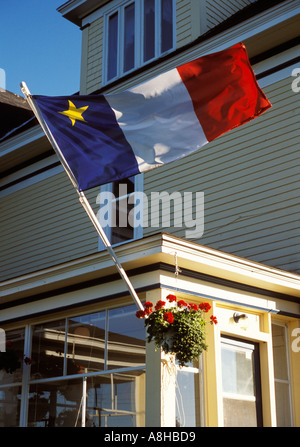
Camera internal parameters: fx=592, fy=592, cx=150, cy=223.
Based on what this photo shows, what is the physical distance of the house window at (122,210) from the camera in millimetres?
10734

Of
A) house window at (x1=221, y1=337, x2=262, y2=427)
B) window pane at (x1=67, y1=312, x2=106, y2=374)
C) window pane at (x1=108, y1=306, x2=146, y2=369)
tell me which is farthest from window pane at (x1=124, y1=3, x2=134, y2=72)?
house window at (x1=221, y1=337, x2=262, y2=427)

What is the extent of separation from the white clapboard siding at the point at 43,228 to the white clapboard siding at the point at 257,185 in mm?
2320

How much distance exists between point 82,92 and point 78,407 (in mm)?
7126

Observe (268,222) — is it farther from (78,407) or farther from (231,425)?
(78,407)

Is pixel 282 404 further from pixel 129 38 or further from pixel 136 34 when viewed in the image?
pixel 129 38

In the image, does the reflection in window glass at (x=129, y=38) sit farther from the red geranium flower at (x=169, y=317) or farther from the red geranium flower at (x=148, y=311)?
the red geranium flower at (x=169, y=317)

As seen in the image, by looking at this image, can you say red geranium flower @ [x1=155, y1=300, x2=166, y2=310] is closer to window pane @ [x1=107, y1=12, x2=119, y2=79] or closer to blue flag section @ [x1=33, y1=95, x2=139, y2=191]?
blue flag section @ [x1=33, y1=95, x2=139, y2=191]

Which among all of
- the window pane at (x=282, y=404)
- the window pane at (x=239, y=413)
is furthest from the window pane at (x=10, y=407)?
the window pane at (x=282, y=404)

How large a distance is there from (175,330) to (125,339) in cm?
118

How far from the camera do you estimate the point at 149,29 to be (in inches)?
453

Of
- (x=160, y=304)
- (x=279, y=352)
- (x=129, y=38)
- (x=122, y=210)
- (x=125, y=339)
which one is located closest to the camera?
(x=160, y=304)

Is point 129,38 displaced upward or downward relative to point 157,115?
upward

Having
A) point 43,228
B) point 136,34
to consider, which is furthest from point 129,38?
point 43,228

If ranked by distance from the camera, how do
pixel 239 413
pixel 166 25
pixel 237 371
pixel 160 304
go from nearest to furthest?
pixel 160 304, pixel 239 413, pixel 237 371, pixel 166 25
